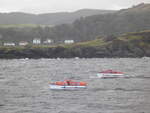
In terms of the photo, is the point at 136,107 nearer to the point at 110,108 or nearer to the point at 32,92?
the point at 110,108

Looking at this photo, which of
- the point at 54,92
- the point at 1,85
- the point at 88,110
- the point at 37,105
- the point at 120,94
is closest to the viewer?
the point at 88,110

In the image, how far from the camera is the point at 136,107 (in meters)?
56.5

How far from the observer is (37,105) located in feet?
193

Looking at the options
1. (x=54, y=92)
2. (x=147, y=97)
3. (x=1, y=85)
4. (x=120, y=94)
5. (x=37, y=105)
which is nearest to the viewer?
(x=37, y=105)

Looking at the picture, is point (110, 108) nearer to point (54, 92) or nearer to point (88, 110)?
point (88, 110)

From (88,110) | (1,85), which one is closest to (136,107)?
(88,110)

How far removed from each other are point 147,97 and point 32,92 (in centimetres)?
2170

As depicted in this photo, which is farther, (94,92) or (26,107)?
(94,92)

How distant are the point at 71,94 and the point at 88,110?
1707 cm

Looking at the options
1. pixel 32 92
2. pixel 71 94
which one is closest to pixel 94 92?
pixel 71 94

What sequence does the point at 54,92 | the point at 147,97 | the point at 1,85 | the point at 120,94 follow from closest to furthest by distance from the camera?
the point at 147,97 → the point at 120,94 → the point at 54,92 → the point at 1,85

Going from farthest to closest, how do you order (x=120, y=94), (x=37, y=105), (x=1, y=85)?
(x=1, y=85) < (x=120, y=94) < (x=37, y=105)

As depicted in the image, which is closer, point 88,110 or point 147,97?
point 88,110

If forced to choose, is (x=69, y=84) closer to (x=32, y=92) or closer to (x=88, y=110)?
(x=32, y=92)
